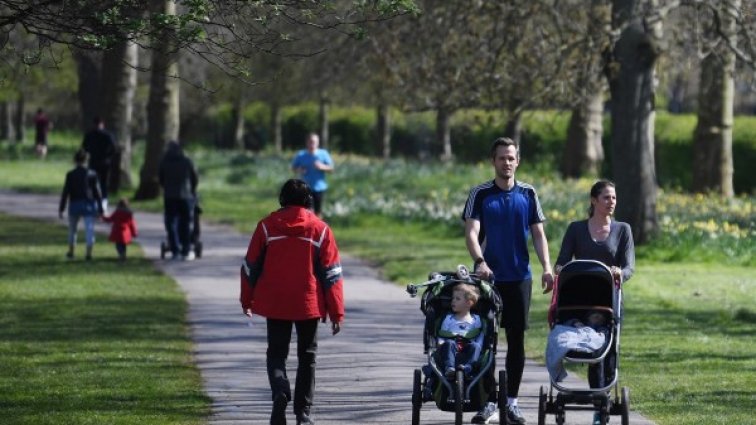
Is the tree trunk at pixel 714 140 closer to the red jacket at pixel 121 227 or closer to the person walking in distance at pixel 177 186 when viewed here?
the person walking in distance at pixel 177 186

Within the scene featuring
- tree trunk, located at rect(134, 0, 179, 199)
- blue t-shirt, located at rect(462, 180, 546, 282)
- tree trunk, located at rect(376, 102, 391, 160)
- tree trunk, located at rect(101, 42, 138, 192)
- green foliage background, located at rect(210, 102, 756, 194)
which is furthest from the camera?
tree trunk, located at rect(376, 102, 391, 160)

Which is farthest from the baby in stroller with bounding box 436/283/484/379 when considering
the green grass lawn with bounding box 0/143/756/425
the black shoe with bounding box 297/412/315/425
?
the green grass lawn with bounding box 0/143/756/425

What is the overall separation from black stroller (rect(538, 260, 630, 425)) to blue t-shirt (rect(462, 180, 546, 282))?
0.73 metres

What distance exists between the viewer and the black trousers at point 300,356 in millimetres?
10008

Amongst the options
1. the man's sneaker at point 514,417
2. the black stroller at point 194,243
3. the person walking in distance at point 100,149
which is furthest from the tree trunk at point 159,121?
the man's sneaker at point 514,417

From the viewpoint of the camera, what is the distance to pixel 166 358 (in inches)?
545

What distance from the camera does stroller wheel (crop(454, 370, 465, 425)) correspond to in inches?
371

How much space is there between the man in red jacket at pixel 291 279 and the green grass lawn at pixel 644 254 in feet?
7.96

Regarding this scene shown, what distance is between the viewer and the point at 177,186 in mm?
22859

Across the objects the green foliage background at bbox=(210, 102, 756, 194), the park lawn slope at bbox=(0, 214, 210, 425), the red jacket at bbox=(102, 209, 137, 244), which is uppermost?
the green foliage background at bbox=(210, 102, 756, 194)

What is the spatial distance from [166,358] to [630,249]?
17.2 ft

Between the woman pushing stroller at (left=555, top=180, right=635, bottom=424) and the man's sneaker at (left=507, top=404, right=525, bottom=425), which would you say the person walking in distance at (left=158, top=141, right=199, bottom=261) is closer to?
the man's sneaker at (left=507, top=404, right=525, bottom=425)

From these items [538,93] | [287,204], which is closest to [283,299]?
[287,204]

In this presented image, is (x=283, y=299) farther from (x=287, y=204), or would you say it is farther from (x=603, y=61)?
(x=603, y=61)
